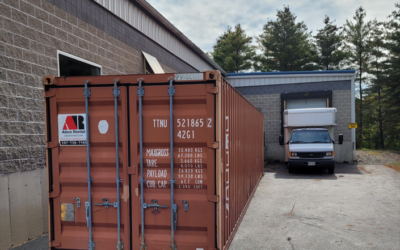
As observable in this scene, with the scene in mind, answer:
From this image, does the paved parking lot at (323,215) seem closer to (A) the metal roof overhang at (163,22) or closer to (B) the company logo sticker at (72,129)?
(B) the company logo sticker at (72,129)

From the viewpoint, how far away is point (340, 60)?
34125 mm

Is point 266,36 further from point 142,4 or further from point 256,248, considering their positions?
point 256,248

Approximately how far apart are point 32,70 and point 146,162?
3.51 meters

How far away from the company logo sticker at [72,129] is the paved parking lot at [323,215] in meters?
3.25

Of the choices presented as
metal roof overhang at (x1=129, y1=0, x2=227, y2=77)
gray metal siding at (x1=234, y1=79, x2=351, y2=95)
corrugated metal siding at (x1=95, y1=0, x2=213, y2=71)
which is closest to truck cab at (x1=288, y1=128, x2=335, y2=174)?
gray metal siding at (x1=234, y1=79, x2=351, y2=95)

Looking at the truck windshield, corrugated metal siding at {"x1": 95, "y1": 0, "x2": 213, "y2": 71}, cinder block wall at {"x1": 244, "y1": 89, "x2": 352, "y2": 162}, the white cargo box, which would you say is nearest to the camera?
corrugated metal siding at {"x1": 95, "y1": 0, "x2": 213, "y2": 71}

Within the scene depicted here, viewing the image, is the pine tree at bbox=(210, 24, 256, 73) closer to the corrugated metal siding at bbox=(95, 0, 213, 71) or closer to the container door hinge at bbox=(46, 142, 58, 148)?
the corrugated metal siding at bbox=(95, 0, 213, 71)

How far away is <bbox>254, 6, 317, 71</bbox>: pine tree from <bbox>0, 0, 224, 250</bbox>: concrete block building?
2860 cm

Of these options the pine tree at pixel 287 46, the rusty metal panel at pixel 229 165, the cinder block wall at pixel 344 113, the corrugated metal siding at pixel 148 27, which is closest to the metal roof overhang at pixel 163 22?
the corrugated metal siding at pixel 148 27

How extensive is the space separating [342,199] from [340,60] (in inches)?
1164

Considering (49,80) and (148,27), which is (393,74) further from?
(49,80)

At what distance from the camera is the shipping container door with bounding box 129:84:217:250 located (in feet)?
13.3

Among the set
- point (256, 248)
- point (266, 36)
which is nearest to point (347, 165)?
point (256, 248)

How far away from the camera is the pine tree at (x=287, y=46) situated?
33.4m
